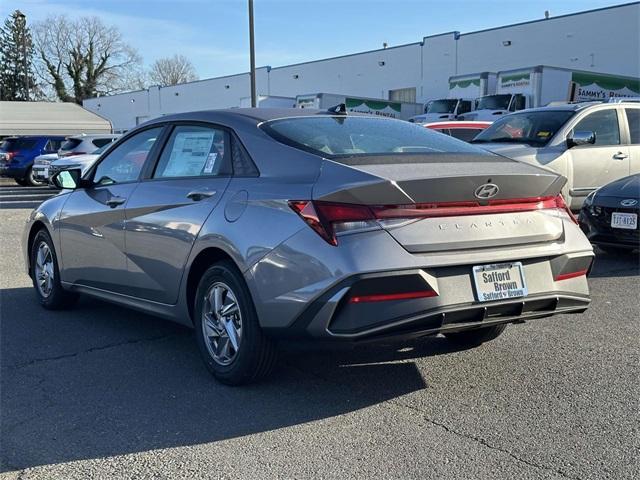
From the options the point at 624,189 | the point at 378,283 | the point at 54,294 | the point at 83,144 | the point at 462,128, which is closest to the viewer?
the point at 378,283

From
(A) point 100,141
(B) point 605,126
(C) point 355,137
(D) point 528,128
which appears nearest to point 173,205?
(C) point 355,137

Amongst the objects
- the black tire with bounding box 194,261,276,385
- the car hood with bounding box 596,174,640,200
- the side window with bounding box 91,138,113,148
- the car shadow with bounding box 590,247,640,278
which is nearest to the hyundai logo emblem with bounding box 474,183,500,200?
the black tire with bounding box 194,261,276,385

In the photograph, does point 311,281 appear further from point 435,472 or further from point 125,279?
point 125,279

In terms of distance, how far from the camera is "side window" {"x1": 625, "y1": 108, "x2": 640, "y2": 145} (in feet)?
33.4

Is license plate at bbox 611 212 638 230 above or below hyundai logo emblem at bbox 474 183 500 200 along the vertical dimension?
below

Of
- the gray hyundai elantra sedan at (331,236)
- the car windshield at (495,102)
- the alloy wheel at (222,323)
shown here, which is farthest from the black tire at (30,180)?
the alloy wheel at (222,323)

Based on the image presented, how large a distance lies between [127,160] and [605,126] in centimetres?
725

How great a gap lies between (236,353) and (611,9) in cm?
3427

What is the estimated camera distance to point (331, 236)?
137 inches

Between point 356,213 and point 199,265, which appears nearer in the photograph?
point 356,213

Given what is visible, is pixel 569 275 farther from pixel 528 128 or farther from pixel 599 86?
pixel 599 86

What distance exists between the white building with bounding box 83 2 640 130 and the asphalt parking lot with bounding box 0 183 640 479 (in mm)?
31384

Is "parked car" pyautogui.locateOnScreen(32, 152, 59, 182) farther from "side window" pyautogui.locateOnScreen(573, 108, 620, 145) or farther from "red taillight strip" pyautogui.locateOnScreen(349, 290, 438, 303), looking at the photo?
"red taillight strip" pyautogui.locateOnScreen(349, 290, 438, 303)

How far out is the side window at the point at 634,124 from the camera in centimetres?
1017
